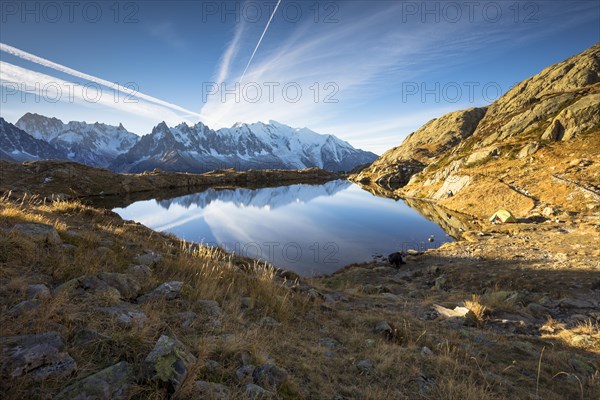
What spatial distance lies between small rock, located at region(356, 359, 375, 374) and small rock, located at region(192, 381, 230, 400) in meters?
2.78

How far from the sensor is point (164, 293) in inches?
240

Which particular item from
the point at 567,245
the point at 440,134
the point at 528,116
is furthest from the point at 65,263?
the point at 440,134

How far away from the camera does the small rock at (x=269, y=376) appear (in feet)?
12.9

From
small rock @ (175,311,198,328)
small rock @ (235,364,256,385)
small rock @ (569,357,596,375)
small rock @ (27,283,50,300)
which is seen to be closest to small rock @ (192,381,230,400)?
small rock @ (235,364,256,385)

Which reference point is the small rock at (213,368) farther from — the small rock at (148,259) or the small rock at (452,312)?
the small rock at (452,312)

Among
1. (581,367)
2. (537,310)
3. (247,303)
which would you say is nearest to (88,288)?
(247,303)

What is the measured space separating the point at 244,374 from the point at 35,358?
7.83 ft

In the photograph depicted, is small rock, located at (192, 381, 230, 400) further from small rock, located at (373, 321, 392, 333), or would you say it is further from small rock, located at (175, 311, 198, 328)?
small rock, located at (373, 321, 392, 333)

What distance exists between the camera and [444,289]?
15961 mm

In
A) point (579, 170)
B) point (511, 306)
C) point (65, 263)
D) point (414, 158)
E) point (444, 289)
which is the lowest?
point (444, 289)

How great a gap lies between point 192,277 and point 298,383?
5016mm

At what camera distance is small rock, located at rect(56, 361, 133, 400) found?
2783 millimetres

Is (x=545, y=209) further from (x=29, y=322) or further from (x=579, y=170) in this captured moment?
(x=29, y=322)

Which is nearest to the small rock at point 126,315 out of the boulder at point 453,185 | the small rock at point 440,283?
the small rock at point 440,283
